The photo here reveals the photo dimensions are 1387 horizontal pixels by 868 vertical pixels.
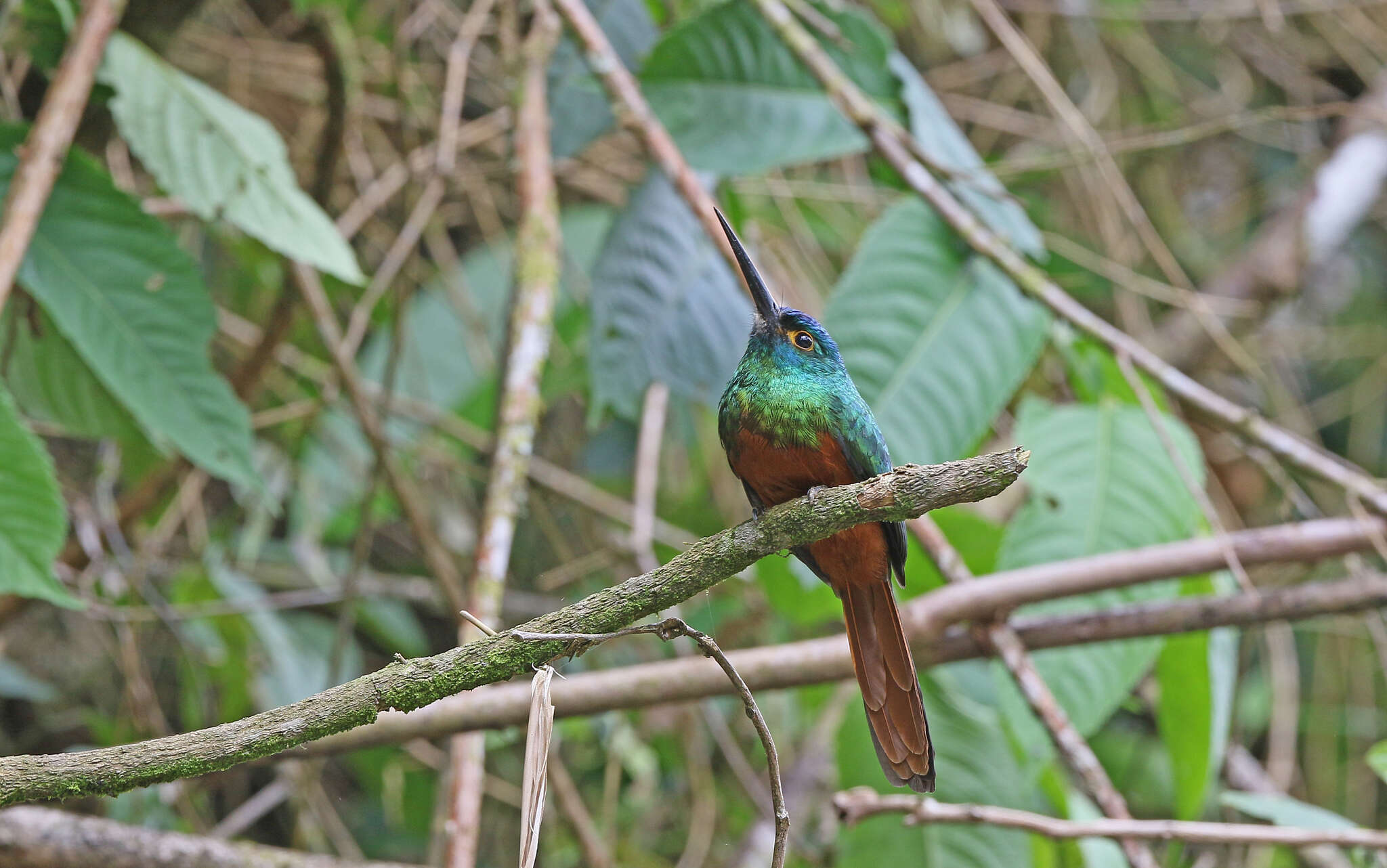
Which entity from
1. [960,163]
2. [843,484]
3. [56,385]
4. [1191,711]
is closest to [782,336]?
[843,484]

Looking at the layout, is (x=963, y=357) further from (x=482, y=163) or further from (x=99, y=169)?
(x=482, y=163)

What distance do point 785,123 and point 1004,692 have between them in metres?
1.11

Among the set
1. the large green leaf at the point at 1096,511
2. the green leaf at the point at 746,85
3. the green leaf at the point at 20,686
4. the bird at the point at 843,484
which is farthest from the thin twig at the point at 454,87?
the green leaf at the point at 20,686

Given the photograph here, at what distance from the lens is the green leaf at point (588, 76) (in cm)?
243

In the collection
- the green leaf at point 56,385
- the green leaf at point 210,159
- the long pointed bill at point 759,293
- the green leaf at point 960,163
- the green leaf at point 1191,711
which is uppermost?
the green leaf at point 960,163

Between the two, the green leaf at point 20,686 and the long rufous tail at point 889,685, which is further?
the green leaf at point 20,686

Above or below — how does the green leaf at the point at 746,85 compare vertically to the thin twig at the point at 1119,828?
above

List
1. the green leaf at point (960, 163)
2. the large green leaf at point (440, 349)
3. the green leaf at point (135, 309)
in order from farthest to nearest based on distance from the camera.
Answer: the large green leaf at point (440, 349) < the green leaf at point (960, 163) < the green leaf at point (135, 309)

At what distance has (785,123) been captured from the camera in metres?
2.27

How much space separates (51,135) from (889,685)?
1.35 m

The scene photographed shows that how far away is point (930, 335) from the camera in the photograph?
2.06 m

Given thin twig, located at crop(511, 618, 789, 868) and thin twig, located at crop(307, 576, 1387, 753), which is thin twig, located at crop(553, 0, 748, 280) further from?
thin twig, located at crop(511, 618, 789, 868)

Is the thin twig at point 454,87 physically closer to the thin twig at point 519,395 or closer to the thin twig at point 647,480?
the thin twig at point 519,395

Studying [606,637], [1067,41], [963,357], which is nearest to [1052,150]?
[1067,41]
